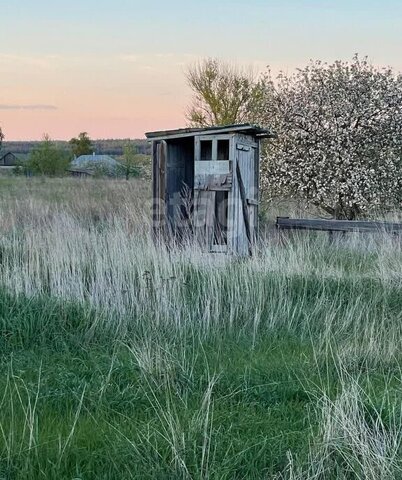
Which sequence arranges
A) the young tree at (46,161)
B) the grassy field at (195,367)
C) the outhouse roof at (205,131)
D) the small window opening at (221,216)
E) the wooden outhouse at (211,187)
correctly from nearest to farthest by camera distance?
the grassy field at (195,367)
the outhouse roof at (205,131)
the wooden outhouse at (211,187)
the small window opening at (221,216)
the young tree at (46,161)

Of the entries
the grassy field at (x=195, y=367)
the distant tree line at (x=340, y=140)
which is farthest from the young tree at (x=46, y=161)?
the grassy field at (x=195, y=367)

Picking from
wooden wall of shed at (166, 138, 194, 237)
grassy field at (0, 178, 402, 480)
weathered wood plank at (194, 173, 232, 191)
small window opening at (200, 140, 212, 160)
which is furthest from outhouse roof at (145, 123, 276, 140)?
grassy field at (0, 178, 402, 480)

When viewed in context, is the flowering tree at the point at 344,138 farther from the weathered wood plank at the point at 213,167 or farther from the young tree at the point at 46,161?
the young tree at the point at 46,161

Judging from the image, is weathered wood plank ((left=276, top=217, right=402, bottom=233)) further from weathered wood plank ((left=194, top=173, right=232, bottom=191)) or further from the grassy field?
the grassy field

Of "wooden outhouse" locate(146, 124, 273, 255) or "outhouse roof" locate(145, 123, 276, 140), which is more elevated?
"outhouse roof" locate(145, 123, 276, 140)

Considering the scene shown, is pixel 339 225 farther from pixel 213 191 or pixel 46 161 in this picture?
pixel 46 161

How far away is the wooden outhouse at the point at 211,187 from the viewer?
33.1 feet

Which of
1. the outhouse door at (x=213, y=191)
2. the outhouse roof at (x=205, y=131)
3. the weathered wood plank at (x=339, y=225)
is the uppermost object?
the outhouse roof at (x=205, y=131)

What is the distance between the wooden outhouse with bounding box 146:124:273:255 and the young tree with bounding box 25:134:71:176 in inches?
1358

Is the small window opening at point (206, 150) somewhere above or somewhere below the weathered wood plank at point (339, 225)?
above

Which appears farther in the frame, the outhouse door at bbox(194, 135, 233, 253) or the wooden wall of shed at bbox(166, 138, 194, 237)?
the wooden wall of shed at bbox(166, 138, 194, 237)

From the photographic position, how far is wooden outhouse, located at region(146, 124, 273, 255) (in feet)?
33.1

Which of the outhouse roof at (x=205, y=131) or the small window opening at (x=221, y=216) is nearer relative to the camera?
the outhouse roof at (x=205, y=131)

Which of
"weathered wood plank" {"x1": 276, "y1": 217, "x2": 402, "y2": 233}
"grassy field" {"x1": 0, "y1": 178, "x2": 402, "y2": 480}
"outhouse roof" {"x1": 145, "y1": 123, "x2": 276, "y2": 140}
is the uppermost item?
"outhouse roof" {"x1": 145, "y1": 123, "x2": 276, "y2": 140}
